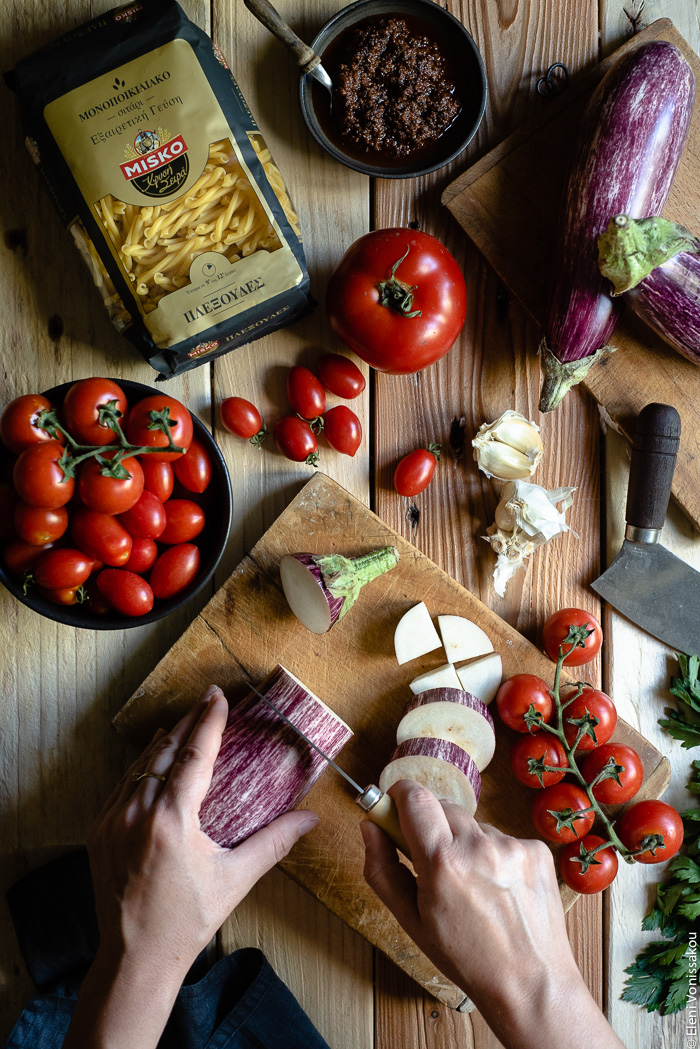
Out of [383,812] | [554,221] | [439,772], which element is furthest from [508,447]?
[383,812]

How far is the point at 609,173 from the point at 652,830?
4.52 feet

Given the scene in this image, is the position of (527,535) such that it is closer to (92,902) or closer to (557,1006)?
(557,1006)

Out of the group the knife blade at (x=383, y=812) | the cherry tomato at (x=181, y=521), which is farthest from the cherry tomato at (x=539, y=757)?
the cherry tomato at (x=181, y=521)

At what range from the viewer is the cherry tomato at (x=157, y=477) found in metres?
1.48

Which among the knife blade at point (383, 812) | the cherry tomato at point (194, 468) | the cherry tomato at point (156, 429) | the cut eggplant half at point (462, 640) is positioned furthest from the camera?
the cut eggplant half at point (462, 640)

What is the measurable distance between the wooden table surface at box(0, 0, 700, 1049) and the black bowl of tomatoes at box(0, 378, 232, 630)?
18 centimetres

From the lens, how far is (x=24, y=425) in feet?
4.59

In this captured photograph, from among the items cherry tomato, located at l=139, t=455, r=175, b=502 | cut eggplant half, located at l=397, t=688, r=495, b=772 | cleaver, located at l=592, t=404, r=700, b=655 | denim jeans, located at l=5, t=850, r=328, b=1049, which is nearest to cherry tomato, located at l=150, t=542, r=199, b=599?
cherry tomato, located at l=139, t=455, r=175, b=502

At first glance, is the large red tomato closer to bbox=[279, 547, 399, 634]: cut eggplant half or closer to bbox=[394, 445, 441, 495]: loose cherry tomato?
bbox=[394, 445, 441, 495]: loose cherry tomato

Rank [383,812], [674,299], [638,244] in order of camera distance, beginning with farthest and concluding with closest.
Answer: [674,299] → [638,244] → [383,812]

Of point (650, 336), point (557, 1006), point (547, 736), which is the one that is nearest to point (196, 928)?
point (557, 1006)

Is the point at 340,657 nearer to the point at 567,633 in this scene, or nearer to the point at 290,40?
→ the point at 567,633

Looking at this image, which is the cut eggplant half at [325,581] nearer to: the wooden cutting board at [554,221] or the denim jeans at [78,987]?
the wooden cutting board at [554,221]

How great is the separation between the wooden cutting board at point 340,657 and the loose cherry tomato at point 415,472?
101 mm
